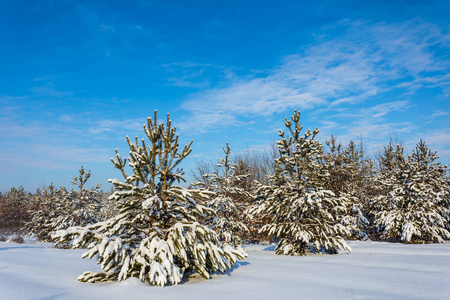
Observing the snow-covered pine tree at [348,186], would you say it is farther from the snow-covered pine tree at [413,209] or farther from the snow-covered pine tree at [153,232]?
the snow-covered pine tree at [153,232]

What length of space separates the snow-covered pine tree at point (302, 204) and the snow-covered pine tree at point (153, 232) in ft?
11.7

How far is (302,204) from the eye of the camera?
882 centimetres

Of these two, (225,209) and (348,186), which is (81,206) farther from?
(348,186)

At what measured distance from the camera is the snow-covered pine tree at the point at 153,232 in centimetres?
473

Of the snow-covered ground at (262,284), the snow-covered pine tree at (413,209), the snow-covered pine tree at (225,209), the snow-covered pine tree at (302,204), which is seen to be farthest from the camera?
the snow-covered pine tree at (413,209)

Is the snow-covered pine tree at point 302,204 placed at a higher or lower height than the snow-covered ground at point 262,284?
higher

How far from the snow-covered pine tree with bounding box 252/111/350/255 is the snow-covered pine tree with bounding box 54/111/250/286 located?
3575mm

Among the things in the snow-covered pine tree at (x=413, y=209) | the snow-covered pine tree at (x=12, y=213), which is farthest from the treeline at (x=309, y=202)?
the snow-covered pine tree at (x=12, y=213)

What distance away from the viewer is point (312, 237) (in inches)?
344

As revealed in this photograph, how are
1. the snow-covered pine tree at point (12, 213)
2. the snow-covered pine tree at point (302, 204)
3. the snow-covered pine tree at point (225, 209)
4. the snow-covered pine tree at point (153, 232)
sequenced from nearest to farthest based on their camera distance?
the snow-covered pine tree at point (153, 232)
the snow-covered pine tree at point (302, 204)
the snow-covered pine tree at point (225, 209)
the snow-covered pine tree at point (12, 213)

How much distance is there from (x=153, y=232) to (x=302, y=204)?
5126 mm

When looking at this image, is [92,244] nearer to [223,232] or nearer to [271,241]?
[223,232]

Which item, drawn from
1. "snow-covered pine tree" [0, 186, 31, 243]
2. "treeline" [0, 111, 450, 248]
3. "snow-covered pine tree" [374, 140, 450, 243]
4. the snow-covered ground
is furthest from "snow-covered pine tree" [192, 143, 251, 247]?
"snow-covered pine tree" [0, 186, 31, 243]

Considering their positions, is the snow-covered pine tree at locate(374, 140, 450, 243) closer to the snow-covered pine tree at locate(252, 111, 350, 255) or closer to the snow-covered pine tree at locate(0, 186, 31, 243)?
the snow-covered pine tree at locate(252, 111, 350, 255)
